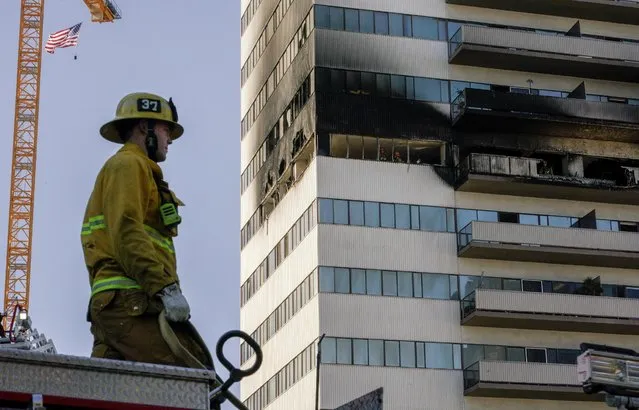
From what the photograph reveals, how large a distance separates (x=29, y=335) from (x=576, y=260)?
32.0 m

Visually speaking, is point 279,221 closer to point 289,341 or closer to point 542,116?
point 289,341

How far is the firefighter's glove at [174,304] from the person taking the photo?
11172mm

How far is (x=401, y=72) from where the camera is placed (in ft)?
232


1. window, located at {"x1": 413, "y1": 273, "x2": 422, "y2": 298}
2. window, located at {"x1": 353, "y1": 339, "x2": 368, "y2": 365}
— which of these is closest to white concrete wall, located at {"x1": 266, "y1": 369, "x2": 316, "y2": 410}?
window, located at {"x1": 353, "y1": 339, "x2": 368, "y2": 365}

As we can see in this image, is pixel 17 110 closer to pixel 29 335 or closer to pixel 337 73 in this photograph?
pixel 337 73

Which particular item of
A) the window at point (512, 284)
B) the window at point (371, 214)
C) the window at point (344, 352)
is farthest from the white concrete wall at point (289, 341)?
the window at point (512, 284)

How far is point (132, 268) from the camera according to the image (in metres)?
11.2

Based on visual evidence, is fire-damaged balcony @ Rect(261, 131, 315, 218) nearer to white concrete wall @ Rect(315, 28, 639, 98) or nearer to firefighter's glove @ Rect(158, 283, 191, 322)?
white concrete wall @ Rect(315, 28, 639, 98)

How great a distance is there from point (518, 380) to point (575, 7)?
20.0m

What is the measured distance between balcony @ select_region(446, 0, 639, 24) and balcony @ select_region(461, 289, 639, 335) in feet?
49.8

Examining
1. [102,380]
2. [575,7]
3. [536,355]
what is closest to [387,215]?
[536,355]

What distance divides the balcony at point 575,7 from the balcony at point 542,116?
5.12m

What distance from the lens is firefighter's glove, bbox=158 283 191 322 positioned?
11172 millimetres

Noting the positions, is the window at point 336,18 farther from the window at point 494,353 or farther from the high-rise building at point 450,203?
the window at point 494,353
